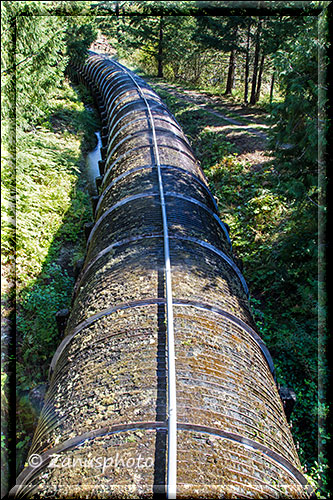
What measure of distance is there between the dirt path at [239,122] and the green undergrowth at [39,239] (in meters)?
6.50

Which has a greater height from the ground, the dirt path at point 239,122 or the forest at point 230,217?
the dirt path at point 239,122

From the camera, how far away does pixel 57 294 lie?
6914 mm

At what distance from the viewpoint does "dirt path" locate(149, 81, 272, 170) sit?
13.2 metres

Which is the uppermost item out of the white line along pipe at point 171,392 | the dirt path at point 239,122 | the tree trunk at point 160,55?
the tree trunk at point 160,55

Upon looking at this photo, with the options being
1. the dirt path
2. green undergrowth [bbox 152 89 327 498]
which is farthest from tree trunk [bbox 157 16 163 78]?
green undergrowth [bbox 152 89 327 498]

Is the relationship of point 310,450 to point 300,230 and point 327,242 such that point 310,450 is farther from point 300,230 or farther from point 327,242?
point 300,230

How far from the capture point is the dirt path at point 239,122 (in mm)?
13200

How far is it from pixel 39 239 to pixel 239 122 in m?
12.1

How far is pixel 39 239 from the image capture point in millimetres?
8234


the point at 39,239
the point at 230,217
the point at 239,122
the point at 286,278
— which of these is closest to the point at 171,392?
the point at 286,278

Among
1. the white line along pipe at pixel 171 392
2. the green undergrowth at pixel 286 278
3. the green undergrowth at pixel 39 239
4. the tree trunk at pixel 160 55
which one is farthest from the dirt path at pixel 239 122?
the white line along pipe at pixel 171 392

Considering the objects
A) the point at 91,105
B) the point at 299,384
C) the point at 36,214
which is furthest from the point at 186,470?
the point at 91,105

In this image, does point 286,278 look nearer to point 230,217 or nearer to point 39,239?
point 230,217

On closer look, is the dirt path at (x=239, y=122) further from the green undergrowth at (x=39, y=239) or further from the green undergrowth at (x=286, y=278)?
the green undergrowth at (x=39, y=239)
